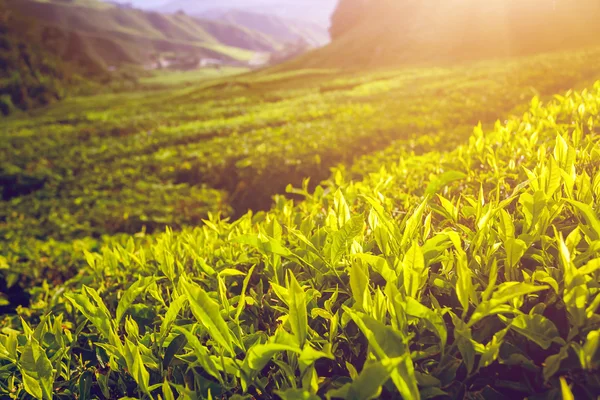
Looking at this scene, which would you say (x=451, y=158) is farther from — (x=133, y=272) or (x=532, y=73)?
(x=532, y=73)

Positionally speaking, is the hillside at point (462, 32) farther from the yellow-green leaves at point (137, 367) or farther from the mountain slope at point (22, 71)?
the yellow-green leaves at point (137, 367)

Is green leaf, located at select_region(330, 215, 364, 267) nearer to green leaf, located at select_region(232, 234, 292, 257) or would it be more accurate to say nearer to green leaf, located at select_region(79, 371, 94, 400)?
green leaf, located at select_region(232, 234, 292, 257)

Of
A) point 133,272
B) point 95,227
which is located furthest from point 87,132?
point 133,272

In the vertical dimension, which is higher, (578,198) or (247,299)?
(578,198)

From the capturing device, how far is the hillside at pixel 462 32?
1267 inches

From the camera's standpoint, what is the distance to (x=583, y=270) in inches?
41.3

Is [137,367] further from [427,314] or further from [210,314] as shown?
[427,314]

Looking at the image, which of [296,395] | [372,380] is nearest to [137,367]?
[296,395]

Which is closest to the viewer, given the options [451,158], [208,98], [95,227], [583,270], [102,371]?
[583,270]

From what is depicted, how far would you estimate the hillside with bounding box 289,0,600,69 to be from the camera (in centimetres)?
3219

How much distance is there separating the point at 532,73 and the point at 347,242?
11.9 meters

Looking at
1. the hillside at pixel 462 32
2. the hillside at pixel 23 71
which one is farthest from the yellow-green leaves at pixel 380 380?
the hillside at pixel 23 71

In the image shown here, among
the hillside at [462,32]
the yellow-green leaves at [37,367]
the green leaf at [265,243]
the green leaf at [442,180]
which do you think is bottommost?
the yellow-green leaves at [37,367]

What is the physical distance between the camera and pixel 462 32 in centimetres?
3938
